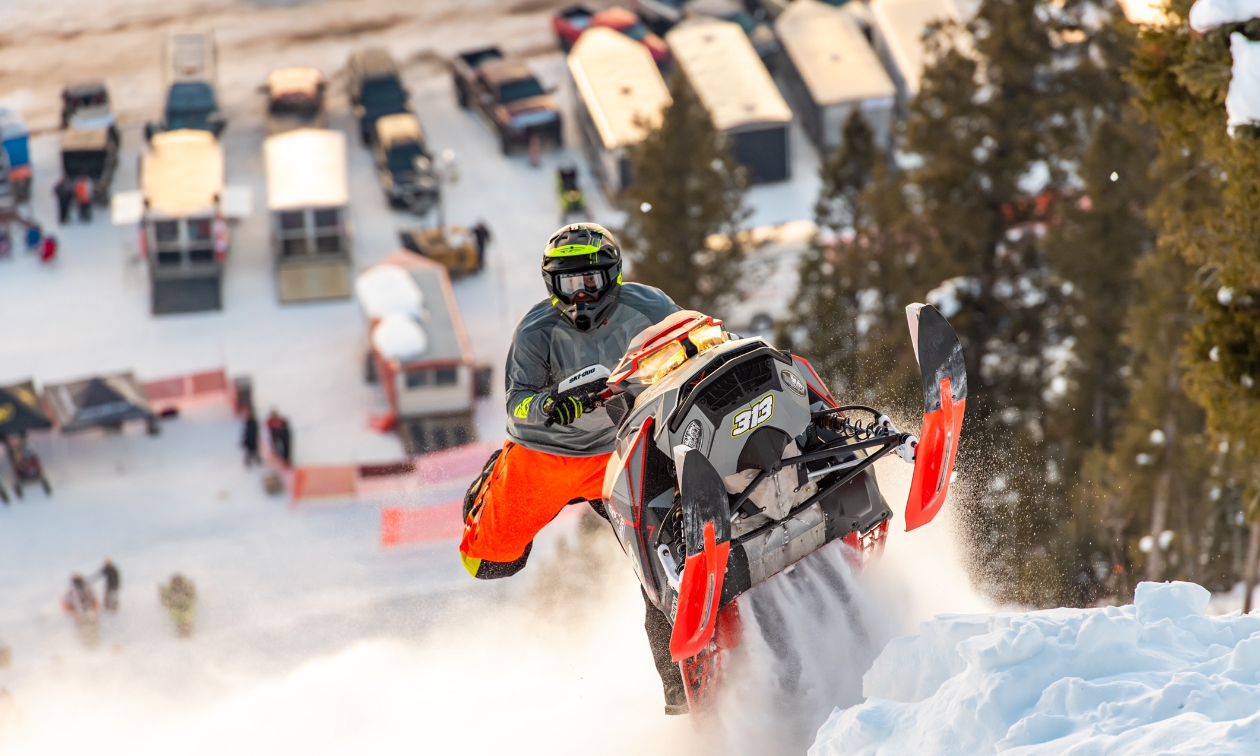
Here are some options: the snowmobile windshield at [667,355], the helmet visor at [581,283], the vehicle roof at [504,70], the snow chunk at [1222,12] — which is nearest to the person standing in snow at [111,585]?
the helmet visor at [581,283]

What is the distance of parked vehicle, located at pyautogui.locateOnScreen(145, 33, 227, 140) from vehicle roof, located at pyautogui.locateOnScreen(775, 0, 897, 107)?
1689 cm

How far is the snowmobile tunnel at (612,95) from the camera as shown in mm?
39656

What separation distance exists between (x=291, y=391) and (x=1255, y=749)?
2855 cm

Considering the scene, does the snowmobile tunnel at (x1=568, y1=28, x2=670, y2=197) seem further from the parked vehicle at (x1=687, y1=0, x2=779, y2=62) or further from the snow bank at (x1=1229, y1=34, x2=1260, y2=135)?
the snow bank at (x1=1229, y1=34, x2=1260, y2=135)

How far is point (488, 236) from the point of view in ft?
126

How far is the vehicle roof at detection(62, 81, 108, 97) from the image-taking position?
4534 cm

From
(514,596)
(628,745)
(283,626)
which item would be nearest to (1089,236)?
(514,596)

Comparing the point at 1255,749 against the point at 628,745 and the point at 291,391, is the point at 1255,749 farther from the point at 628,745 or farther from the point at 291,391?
the point at 291,391

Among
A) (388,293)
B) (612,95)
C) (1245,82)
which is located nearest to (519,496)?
(1245,82)

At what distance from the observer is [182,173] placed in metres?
39.0

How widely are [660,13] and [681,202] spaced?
73.6 ft

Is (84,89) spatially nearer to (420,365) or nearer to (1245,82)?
(420,365)

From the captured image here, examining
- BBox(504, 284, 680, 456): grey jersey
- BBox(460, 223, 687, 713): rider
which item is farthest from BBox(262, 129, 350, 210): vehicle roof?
BBox(504, 284, 680, 456): grey jersey

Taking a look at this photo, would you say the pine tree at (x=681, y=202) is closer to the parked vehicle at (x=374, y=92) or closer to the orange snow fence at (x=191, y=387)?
the orange snow fence at (x=191, y=387)
